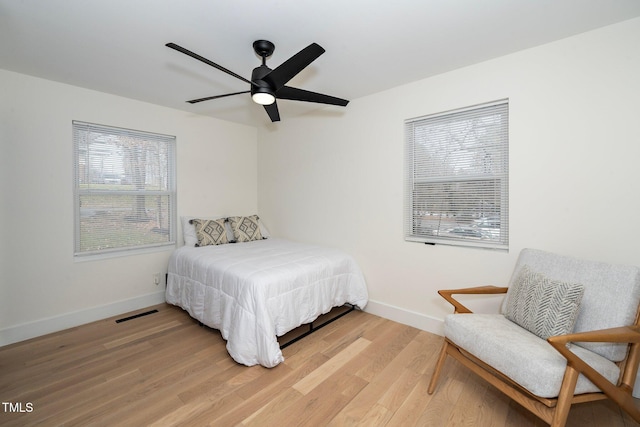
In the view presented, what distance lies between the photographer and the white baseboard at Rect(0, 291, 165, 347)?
98.8 inches

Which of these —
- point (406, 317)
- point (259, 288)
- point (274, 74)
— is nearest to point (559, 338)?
point (406, 317)

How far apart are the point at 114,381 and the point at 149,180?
2233mm

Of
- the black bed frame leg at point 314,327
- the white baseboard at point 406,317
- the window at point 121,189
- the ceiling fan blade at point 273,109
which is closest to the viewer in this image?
the ceiling fan blade at point 273,109

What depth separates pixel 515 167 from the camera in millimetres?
2217

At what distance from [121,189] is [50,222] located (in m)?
0.69

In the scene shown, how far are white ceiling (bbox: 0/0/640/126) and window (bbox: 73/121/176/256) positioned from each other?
2.20 ft

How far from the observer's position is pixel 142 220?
3354 mm

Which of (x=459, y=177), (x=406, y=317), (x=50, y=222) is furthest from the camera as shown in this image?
(x=406, y=317)

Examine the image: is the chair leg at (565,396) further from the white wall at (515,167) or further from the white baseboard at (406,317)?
the white baseboard at (406,317)

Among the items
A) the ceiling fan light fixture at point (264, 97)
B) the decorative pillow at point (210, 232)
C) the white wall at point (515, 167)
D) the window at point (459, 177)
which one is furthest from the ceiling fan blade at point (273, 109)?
the decorative pillow at point (210, 232)

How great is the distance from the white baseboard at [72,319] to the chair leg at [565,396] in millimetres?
3753

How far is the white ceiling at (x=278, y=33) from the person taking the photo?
5.49ft

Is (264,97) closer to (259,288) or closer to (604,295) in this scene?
(259,288)

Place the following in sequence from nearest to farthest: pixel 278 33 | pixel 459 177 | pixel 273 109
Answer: pixel 278 33
pixel 273 109
pixel 459 177
